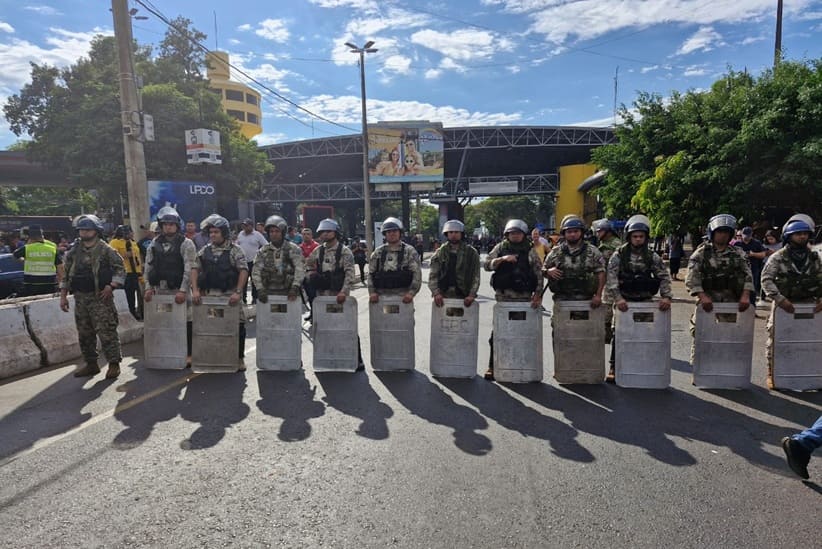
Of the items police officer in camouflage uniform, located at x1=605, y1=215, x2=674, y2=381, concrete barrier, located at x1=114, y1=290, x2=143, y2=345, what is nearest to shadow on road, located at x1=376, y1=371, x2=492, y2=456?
police officer in camouflage uniform, located at x1=605, y1=215, x2=674, y2=381

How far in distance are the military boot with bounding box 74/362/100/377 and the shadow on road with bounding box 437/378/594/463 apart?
4.10 m

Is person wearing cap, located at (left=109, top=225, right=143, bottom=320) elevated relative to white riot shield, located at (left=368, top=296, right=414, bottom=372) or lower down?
elevated

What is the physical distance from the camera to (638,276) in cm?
541

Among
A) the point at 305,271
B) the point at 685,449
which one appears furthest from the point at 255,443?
the point at 685,449

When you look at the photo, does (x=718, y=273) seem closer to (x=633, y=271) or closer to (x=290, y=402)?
(x=633, y=271)

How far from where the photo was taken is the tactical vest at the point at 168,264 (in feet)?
20.2

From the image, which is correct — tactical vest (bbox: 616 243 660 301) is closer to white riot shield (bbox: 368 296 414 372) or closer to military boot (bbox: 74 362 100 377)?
white riot shield (bbox: 368 296 414 372)

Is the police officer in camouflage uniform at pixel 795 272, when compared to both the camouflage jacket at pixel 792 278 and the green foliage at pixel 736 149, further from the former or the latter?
the green foliage at pixel 736 149

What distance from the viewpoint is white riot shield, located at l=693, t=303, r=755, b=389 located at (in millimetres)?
5109

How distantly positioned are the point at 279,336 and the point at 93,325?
7.35 feet

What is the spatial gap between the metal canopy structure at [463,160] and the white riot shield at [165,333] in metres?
33.2

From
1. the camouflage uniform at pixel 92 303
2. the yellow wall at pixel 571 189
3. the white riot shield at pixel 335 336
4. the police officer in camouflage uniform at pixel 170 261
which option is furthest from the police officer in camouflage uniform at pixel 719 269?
the yellow wall at pixel 571 189

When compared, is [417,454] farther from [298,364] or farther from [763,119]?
[763,119]

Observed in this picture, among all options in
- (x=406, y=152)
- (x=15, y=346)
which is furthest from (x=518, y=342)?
(x=406, y=152)
